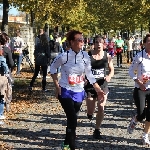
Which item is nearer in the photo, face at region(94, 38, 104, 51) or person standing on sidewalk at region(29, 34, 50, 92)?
face at region(94, 38, 104, 51)

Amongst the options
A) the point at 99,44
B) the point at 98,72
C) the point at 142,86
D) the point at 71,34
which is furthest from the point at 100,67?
the point at 71,34

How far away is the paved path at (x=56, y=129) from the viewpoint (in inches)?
281

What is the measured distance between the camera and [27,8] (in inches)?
836

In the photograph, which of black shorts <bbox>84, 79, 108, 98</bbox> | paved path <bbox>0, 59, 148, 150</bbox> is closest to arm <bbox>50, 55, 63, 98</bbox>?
paved path <bbox>0, 59, 148, 150</bbox>

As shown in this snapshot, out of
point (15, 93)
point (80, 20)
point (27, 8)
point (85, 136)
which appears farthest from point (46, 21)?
point (80, 20)

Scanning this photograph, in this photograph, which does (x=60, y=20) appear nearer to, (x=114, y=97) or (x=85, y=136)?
(x=114, y=97)

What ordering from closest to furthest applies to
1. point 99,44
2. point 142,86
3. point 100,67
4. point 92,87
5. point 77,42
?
point 77,42
point 142,86
point 99,44
point 100,67
point 92,87

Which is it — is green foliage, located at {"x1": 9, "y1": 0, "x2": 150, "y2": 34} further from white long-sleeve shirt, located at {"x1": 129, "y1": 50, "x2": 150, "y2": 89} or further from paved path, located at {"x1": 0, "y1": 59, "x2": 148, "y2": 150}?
white long-sleeve shirt, located at {"x1": 129, "y1": 50, "x2": 150, "y2": 89}

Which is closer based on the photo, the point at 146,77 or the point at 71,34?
the point at 71,34

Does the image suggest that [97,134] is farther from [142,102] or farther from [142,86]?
[142,86]

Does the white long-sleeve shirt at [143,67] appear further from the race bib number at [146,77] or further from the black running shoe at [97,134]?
the black running shoe at [97,134]

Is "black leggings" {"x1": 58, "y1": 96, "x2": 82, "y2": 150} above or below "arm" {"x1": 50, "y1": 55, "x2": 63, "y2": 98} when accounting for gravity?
below

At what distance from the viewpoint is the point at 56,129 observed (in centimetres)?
841

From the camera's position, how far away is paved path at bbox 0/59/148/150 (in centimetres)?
714
